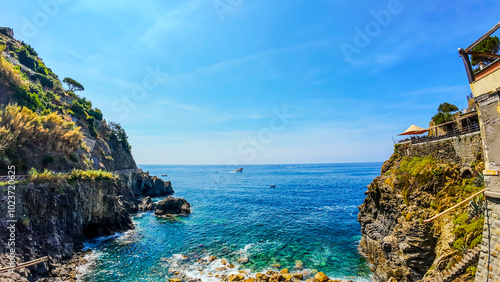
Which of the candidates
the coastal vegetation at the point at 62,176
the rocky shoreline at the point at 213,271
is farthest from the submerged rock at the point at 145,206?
the rocky shoreline at the point at 213,271

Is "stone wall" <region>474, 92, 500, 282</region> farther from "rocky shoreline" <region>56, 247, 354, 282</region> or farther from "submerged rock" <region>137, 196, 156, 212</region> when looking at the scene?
"submerged rock" <region>137, 196, 156, 212</region>

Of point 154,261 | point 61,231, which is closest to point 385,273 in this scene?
point 154,261

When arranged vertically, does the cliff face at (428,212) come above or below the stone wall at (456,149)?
below

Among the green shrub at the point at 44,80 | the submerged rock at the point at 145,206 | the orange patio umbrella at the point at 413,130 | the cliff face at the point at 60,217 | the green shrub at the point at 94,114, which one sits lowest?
the submerged rock at the point at 145,206

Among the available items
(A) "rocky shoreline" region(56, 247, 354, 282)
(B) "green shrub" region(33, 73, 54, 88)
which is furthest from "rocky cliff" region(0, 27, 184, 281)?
(B) "green shrub" region(33, 73, 54, 88)

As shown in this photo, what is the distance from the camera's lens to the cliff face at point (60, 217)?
21.4 m

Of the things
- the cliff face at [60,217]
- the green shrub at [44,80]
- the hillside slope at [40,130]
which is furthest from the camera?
the green shrub at [44,80]

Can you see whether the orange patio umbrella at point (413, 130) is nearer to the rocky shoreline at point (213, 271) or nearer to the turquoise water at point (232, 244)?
the turquoise water at point (232, 244)

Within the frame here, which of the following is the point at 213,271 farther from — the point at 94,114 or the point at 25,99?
the point at 94,114

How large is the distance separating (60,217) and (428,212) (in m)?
42.9

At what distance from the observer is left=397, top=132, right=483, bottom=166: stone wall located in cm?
1744

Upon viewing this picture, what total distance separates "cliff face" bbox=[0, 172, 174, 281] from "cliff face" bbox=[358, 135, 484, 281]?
3525 centimetres

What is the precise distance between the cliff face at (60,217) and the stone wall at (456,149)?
4201 centimetres

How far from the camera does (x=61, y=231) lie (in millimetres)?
26203
